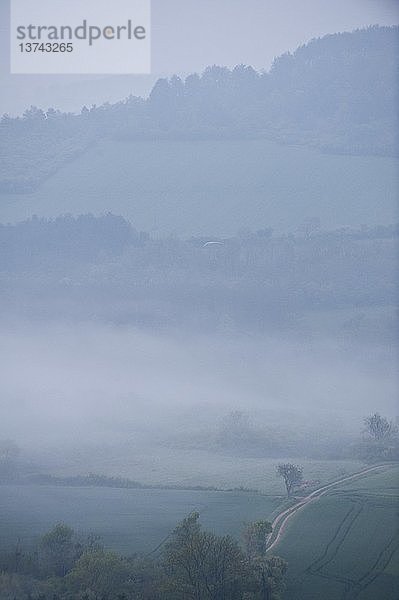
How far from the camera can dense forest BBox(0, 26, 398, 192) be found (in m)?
48.6

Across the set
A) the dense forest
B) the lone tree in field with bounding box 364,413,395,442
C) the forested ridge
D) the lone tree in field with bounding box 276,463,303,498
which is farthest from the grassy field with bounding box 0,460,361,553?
the dense forest

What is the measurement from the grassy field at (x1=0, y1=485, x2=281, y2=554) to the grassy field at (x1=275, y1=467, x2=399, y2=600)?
1.52 meters

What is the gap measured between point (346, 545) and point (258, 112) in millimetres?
42928

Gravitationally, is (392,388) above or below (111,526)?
above

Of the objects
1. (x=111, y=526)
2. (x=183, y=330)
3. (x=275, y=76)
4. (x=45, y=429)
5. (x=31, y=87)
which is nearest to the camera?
(x=111, y=526)

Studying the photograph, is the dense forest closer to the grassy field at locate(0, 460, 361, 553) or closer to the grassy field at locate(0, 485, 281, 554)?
the grassy field at locate(0, 460, 361, 553)

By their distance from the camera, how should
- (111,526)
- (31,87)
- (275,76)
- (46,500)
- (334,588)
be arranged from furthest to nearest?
(275,76), (31,87), (46,500), (111,526), (334,588)

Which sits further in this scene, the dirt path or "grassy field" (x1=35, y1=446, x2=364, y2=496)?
"grassy field" (x1=35, y1=446, x2=364, y2=496)

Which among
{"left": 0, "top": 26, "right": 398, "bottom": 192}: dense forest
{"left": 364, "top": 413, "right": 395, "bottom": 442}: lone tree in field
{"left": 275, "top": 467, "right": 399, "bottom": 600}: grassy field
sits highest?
{"left": 0, "top": 26, "right": 398, "bottom": 192}: dense forest

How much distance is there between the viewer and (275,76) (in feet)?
187

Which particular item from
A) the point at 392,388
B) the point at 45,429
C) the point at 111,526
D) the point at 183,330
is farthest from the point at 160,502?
the point at 183,330

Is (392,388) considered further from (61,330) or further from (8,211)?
(8,211)

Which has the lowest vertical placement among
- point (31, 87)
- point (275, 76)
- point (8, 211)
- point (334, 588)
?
point (334, 588)

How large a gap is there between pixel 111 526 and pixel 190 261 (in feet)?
87.9
